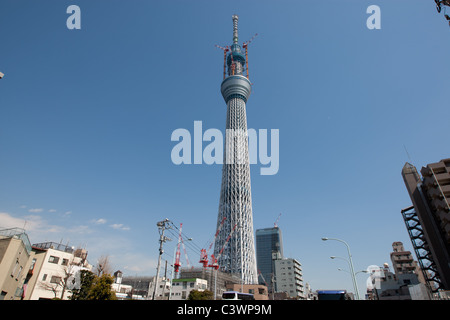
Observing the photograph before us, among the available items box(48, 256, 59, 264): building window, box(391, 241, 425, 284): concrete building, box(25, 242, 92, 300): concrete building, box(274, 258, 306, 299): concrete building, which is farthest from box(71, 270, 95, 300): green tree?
box(274, 258, 306, 299): concrete building

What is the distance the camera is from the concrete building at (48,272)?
121ft

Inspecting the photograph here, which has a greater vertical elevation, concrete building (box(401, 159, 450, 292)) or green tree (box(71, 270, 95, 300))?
concrete building (box(401, 159, 450, 292))

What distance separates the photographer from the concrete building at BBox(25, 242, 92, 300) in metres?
36.9

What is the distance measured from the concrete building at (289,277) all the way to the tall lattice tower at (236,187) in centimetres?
2866

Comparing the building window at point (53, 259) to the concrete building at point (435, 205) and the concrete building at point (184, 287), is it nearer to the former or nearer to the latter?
the concrete building at point (184, 287)

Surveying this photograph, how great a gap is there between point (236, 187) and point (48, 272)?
67943 mm

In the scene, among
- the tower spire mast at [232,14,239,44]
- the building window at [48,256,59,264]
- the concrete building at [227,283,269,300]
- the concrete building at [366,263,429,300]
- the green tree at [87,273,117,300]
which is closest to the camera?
the green tree at [87,273,117,300]

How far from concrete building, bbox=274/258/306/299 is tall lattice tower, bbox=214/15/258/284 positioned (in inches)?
1128

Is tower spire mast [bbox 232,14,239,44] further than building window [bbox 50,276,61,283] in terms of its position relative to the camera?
Yes

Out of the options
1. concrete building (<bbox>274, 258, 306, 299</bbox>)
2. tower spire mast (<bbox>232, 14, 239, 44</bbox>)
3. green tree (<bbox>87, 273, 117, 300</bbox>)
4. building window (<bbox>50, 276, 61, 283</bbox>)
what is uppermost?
tower spire mast (<bbox>232, 14, 239, 44</bbox>)

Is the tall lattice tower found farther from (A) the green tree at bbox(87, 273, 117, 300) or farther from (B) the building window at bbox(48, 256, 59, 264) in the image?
(A) the green tree at bbox(87, 273, 117, 300)

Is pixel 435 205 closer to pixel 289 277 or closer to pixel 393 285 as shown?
pixel 393 285
